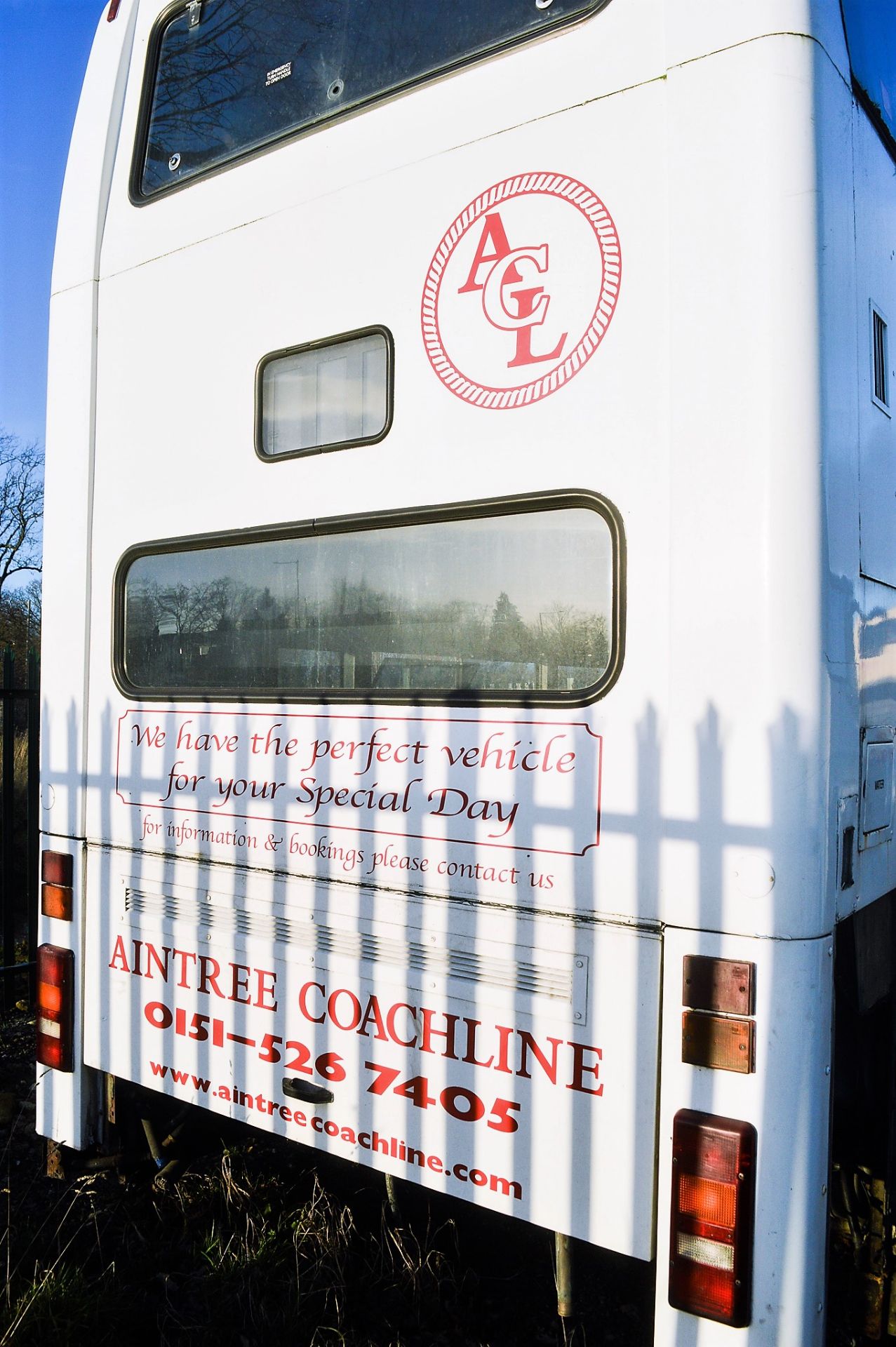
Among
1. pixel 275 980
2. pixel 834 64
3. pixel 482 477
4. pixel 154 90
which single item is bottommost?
pixel 275 980

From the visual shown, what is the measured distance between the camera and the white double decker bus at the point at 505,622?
6.30ft

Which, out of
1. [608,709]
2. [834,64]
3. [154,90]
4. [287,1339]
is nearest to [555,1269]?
[287,1339]

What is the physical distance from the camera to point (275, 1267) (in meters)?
2.68

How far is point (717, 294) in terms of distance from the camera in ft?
6.46

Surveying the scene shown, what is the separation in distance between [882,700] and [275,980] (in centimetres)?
163

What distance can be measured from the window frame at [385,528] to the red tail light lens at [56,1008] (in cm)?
88

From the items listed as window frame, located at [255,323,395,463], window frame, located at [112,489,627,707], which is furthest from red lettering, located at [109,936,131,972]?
window frame, located at [255,323,395,463]

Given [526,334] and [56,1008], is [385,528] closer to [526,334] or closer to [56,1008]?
[526,334]

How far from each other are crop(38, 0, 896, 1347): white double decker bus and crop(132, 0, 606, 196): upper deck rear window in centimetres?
1

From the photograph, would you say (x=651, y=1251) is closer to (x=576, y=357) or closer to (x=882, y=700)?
A: (x=882, y=700)

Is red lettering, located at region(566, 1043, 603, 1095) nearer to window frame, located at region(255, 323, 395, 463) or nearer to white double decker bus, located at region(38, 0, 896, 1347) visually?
white double decker bus, located at region(38, 0, 896, 1347)

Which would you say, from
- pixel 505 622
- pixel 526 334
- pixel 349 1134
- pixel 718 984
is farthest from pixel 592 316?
pixel 349 1134

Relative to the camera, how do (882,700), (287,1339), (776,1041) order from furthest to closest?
(287,1339), (882,700), (776,1041)

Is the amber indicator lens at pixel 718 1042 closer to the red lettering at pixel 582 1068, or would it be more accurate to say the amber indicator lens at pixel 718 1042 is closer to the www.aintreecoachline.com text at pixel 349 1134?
the red lettering at pixel 582 1068
